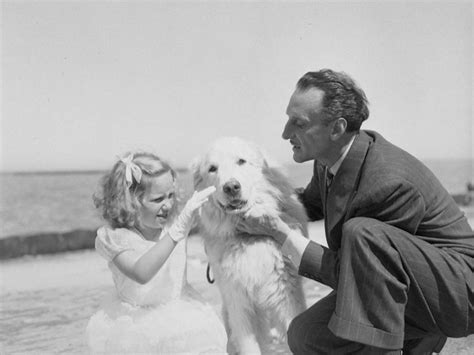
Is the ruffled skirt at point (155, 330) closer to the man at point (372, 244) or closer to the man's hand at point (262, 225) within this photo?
the man at point (372, 244)

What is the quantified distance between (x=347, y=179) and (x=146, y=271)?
3.00 ft

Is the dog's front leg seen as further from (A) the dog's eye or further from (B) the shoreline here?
(B) the shoreline

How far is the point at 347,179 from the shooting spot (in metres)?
2.25

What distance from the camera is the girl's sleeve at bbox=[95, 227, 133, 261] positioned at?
2.51 meters

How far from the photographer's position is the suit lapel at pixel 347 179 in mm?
2238

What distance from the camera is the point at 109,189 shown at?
265 centimetres

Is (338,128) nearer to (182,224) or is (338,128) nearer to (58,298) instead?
(182,224)

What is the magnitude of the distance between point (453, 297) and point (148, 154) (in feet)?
4.85

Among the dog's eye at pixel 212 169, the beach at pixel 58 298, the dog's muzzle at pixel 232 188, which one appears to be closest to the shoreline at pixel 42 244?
the beach at pixel 58 298

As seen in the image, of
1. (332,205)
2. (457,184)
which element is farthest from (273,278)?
(457,184)

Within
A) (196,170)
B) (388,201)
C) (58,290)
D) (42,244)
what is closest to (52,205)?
(42,244)

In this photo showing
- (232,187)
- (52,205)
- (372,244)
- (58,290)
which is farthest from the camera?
(52,205)

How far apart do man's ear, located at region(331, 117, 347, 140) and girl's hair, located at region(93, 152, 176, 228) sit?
2.71ft

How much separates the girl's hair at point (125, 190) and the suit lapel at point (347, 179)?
825mm
